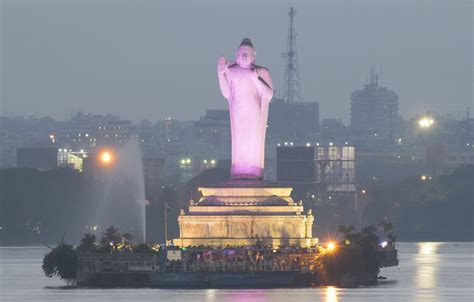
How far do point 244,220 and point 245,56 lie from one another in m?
6.48

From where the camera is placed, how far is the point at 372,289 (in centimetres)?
9669

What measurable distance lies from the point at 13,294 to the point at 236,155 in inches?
450

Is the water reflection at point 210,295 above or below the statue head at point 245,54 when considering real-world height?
below

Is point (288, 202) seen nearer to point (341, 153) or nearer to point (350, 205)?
point (350, 205)

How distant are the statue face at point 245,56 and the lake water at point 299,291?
10.2m

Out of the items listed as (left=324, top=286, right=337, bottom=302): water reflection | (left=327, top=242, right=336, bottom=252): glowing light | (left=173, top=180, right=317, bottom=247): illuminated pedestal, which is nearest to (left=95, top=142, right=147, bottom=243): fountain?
(left=173, top=180, right=317, bottom=247): illuminated pedestal

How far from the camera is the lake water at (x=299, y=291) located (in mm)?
90562

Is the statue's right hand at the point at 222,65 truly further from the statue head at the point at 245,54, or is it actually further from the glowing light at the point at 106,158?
the glowing light at the point at 106,158

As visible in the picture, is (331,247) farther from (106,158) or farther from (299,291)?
(106,158)

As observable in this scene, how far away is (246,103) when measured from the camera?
101 m

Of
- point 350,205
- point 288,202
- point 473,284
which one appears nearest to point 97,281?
point 288,202

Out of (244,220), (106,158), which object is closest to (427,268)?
(244,220)

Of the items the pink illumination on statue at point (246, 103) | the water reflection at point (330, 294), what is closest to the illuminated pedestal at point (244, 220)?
the pink illumination on statue at point (246, 103)

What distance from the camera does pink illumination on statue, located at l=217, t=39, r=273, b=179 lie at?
10056cm
